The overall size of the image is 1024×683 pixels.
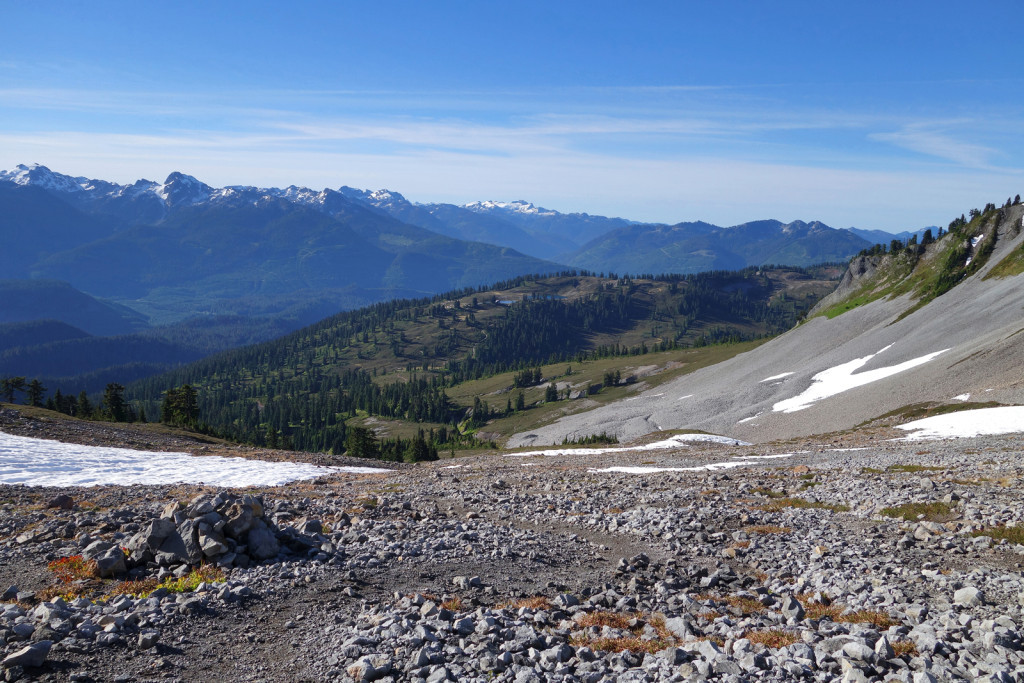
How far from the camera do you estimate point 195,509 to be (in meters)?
17.9

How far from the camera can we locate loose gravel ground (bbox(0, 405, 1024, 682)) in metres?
11.1

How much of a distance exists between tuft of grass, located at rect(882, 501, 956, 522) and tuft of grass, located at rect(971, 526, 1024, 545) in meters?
1.78

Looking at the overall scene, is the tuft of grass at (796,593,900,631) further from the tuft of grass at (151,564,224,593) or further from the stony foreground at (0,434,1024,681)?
the tuft of grass at (151,564,224,593)

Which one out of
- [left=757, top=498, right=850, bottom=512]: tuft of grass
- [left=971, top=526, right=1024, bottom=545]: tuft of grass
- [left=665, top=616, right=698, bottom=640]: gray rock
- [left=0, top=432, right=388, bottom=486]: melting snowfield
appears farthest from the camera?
[left=0, top=432, right=388, bottom=486]: melting snowfield

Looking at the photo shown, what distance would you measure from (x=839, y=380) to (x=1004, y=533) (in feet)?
278

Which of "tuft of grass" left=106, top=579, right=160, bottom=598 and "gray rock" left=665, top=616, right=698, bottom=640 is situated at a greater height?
"tuft of grass" left=106, top=579, right=160, bottom=598

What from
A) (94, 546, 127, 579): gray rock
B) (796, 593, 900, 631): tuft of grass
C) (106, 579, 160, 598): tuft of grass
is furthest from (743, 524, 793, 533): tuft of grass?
(94, 546, 127, 579): gray rock

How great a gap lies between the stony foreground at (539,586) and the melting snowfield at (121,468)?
746 cm

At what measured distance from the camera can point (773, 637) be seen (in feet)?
40.0

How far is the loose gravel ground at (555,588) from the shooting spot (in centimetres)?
1108

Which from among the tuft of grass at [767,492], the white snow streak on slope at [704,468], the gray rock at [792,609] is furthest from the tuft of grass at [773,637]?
the white snow streak on slope at [704,468]

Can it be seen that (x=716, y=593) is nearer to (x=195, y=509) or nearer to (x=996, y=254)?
(x=195, y=509)

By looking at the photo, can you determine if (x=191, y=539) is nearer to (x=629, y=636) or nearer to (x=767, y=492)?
(x=629, y=636)

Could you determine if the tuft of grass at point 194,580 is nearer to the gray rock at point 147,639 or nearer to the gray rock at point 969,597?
the gray rock at point 147,639
